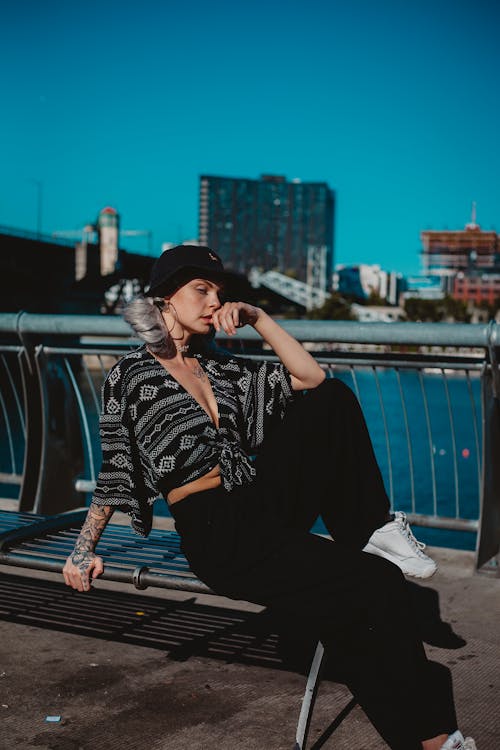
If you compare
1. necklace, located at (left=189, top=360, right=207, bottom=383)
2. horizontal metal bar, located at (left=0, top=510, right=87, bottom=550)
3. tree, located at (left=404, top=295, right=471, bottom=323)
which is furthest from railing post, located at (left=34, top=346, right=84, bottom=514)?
tree, located at (left=404, top=295, right=471, bottom=323)

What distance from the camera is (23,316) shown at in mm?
5020

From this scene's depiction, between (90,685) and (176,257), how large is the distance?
1.49 meters

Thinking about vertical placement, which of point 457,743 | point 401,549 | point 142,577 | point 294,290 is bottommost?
point 457,743

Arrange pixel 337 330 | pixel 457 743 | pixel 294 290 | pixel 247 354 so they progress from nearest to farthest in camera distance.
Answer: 1. pixel 457 743
2. pixel 337 330
3. pixel 247 354
4. pixel 294 290

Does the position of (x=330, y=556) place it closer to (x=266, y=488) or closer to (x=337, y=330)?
(x=266, y=488)

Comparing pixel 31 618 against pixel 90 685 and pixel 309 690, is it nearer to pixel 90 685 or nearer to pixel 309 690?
pixel 90 685

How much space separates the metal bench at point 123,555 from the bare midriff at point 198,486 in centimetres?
25

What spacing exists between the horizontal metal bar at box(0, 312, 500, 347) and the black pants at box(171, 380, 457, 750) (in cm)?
136

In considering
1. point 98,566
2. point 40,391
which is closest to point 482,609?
point 98,566

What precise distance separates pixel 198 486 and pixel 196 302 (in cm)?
60

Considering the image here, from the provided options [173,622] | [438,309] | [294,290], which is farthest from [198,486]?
[294,290]

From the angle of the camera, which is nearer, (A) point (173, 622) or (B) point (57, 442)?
(A) point (173, 622)

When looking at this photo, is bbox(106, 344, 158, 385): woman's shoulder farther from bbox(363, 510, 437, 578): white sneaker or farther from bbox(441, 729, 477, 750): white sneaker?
bbox(441, 729, 477, 750): white sneaker

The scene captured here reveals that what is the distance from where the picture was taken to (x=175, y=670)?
128 inches
